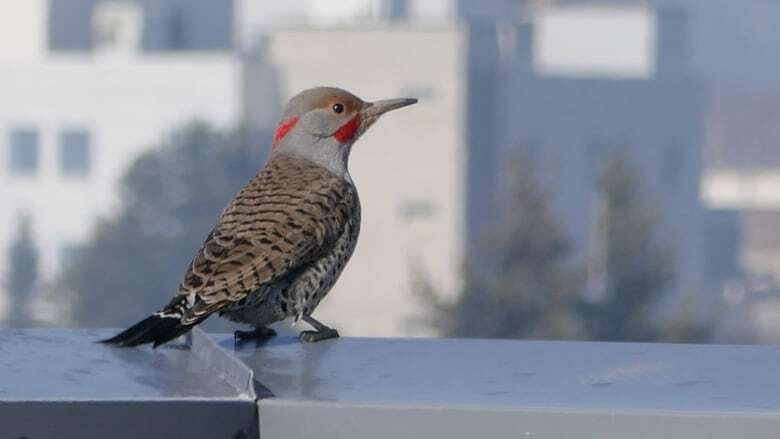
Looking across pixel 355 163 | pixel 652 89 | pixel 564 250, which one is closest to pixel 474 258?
pixel 564 250

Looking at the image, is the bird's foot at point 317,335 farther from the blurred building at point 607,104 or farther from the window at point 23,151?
the window at point 23,151

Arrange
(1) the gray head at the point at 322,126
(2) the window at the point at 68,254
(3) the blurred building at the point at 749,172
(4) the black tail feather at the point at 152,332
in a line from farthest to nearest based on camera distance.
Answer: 1. (3) the blurred building at the point at 749,172
2. (2) the window at the point at 68,254
3. (1) the gray head at the point at 322,126
4. (4) the black tail feather at the point at 152,332

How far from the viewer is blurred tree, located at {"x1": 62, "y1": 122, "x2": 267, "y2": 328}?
72.6m

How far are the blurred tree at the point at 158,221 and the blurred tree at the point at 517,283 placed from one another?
38.8 feet

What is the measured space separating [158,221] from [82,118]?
7.60m

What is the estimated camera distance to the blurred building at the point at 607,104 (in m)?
82.1

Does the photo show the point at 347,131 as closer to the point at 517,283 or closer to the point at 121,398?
the point at 121,398

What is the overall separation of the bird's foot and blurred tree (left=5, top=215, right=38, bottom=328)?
6500 cm

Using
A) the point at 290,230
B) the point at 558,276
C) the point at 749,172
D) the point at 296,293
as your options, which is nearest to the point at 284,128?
the point at 290,230

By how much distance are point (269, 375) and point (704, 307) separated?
76125 mm

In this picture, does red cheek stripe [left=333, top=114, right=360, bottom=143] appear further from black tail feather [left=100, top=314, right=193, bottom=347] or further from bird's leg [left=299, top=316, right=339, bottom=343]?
black tail feather [left=100, top=314, right=193, bottom=347]

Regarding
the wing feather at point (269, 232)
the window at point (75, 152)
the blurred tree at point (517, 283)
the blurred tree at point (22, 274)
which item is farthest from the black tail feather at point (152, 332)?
the window at point (75, 152)

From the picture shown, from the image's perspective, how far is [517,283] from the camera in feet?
202

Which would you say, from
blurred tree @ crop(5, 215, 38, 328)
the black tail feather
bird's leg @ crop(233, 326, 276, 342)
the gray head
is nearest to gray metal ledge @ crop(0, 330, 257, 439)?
the black tail feather
